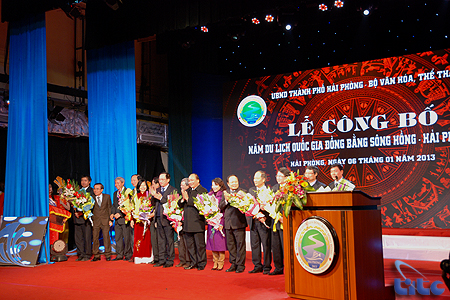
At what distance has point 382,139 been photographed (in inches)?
300

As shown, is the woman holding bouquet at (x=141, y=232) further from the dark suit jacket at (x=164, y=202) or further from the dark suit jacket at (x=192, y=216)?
the dark suit jacket at (x=192, y=216)

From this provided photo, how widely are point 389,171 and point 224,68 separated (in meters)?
4.48

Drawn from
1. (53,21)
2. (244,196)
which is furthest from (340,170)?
(53,21)

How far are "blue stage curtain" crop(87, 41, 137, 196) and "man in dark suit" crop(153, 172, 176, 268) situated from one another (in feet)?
6.99

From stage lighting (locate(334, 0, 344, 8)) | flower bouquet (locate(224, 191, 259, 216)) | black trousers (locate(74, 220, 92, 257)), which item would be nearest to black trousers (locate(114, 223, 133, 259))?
black trousers (locate(74, 220, 92, 257))

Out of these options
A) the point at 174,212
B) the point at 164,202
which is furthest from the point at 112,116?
the point at 174,212

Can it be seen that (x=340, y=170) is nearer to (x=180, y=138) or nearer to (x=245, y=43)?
(x=245, y=43)

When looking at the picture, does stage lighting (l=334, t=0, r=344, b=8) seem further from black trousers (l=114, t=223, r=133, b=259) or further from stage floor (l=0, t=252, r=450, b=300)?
black trousers (l=114, t=223, r=133, b=259)

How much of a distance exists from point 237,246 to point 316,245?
2372 mm

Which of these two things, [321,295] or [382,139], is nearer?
[321,295]

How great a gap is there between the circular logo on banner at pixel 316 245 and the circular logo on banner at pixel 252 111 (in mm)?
5492

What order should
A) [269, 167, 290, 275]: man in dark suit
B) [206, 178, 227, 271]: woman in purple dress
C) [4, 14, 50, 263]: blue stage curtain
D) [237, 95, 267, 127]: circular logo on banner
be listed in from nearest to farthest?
[269, 167, 290, 275]: man in dark suit → [206, 178, 227, 271]: woman in purple dress → [4, 14, 50, 263]: blue stage curtain → [237, 95, 267, 127]: circular logo on banner

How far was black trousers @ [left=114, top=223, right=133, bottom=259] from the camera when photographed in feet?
23.3

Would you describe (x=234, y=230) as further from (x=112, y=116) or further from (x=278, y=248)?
(x=112, y=116)
